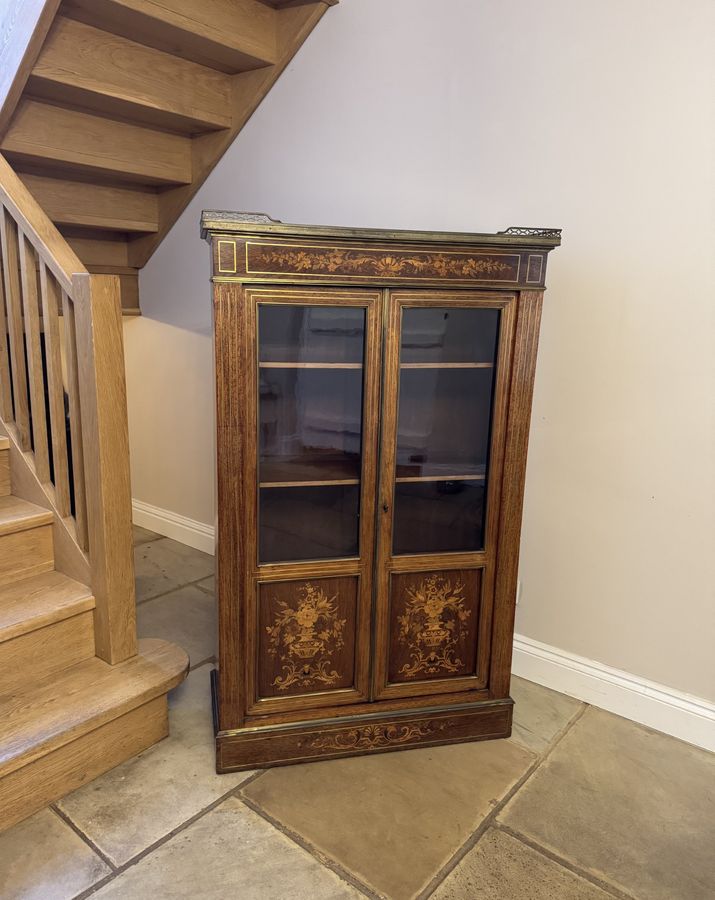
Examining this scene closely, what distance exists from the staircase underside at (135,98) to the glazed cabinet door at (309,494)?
1.28 metres

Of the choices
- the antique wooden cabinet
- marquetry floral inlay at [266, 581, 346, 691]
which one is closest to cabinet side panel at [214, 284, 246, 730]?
the antique wooden cabinet

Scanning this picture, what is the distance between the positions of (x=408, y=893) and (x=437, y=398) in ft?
4.03

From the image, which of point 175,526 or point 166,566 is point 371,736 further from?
point 175,526

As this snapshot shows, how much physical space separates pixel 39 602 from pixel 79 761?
1.54 ft

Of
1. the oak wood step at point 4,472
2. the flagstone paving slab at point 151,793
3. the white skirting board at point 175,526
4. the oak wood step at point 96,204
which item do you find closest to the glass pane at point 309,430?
the flagstone paving slab at point 151,793

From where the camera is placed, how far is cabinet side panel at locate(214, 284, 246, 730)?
1608 millimetres

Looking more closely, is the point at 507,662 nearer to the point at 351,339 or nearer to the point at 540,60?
the point at 351,339

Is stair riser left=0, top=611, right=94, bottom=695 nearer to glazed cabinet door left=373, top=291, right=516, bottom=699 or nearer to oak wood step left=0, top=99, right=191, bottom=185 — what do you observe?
glazed cabinet door left=373, top=291, right=516, bottom=699

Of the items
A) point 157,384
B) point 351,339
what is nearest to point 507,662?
point 351,339

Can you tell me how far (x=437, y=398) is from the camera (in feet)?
6.01

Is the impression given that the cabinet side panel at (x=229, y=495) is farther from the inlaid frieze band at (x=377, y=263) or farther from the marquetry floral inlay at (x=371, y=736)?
the marquetry floral inlay at (x=371, y=736)

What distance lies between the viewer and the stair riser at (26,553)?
6.67 ft

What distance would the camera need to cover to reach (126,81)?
2336 mm

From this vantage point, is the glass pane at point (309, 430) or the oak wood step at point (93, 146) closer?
the glass pane at point (309, 430)
